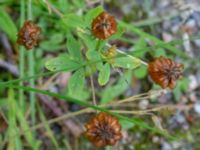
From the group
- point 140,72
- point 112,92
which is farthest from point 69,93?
point 140,72

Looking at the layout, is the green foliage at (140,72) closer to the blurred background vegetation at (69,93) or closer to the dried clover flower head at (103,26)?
the blurred background vegetation at (69,93)

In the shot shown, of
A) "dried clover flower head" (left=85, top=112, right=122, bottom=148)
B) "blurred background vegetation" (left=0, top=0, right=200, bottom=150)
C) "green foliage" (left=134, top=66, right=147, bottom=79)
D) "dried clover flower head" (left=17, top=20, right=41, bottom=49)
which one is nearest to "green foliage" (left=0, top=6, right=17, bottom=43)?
"blurred background vegetation" (left=0, top=0, right=200, bottom=150)

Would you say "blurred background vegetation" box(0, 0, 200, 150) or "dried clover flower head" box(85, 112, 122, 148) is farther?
"blurred background vegetation" box(0, 0, 200, 150)

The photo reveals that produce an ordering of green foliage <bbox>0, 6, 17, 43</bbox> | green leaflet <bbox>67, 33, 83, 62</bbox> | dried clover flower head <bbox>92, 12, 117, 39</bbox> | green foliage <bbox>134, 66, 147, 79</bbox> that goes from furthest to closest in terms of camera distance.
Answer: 1. green foliage <bbox>134, 66, 147, 79</bbox>
2. green foliage <bbox>0, 6, 17, 43</bbox>
3. green leaflet <bbox>67, 33, 83, 62</bbox>
4. dried clover flower head <bbox>92, 12, 117, 39</bbox>

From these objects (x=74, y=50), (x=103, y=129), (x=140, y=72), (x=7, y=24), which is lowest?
(x=103, y=129)

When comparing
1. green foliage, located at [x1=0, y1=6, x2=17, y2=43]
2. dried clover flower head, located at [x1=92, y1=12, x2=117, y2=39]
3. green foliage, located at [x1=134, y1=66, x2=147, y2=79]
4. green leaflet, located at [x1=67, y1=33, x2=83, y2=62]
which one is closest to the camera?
dried clover flower head, located at [x1=92, y1=12, x2=117, y2=39]

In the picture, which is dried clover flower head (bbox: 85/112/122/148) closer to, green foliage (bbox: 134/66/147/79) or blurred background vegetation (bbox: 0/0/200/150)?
blurred background vegetation (bbox: 0/0/200/150)

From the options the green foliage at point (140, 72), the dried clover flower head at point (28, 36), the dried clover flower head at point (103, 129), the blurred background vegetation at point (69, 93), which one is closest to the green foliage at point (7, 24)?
the blurred background vegetation at point (69, 93)

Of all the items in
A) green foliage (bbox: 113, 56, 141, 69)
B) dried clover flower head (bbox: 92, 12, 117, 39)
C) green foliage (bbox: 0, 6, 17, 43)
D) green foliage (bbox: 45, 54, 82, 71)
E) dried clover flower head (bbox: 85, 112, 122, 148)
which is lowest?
dried clover flower head (bbox: 85, 112, 122, 148)

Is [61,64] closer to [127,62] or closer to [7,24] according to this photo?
[127,62]
